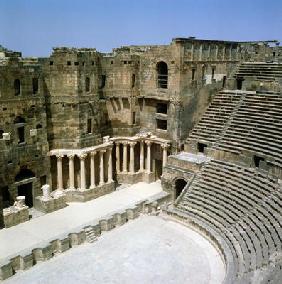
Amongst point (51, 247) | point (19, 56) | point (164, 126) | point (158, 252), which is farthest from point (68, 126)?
point (158, 252)

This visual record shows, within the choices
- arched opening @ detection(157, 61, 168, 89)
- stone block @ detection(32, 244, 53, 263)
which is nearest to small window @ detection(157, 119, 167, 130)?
arched opening @ detection(157, 61, 168, 89)

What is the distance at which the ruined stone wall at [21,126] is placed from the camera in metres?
22.8

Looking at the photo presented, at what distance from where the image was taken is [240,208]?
20547 millimetres

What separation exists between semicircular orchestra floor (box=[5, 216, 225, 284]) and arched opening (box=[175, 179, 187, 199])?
409 cm

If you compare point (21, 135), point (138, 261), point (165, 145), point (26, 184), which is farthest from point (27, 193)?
point (138, 261)

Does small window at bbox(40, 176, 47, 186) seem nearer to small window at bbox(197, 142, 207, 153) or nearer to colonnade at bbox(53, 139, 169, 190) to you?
colonnade at bbox(53, 139, 169, 190)

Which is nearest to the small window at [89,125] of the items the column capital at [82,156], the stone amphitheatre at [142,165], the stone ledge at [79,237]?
the stone amphitheatre at [142,165]

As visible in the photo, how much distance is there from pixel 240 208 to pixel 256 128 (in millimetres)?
6377

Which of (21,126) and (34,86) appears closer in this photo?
(21,126)

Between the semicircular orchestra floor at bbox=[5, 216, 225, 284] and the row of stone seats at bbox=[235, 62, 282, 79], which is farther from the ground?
the row of stone seats at bbox=[235, 62, 282, 79]

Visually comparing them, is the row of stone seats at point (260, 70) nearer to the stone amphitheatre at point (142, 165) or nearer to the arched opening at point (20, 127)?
the stone amphitheatre at point (142, 165)

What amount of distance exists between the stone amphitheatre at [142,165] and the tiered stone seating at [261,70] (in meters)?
0.11

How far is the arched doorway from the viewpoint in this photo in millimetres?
24331

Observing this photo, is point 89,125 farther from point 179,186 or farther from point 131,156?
point 179,186
